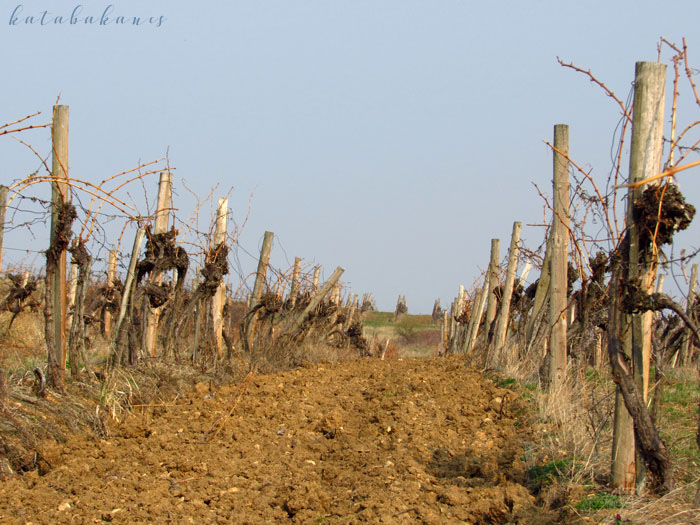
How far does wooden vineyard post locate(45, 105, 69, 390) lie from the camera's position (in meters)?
6.52

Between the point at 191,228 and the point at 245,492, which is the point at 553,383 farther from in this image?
the point at 191,228

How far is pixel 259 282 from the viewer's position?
1188 centimetres

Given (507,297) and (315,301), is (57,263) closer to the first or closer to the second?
(315,301)

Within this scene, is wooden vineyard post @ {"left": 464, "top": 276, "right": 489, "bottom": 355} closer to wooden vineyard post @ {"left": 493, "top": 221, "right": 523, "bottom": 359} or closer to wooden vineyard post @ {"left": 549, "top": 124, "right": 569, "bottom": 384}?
wooden vineyard post @ {"left": 493, "top": 221, "right": 523, "bottom": 359}

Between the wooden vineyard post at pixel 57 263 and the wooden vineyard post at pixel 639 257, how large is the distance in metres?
4.92

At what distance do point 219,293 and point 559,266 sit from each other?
5.00 metres

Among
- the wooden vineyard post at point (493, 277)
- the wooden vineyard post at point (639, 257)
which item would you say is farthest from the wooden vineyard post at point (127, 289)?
the wooden vineyard post at point (493, 277)

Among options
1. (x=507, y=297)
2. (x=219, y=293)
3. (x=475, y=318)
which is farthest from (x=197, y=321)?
(x=475, y=318)

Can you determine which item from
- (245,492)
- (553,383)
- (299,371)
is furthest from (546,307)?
(245,492)

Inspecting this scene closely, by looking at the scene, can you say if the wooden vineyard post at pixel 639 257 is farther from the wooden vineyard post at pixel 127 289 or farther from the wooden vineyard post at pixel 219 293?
the wooden vineyard post at pixel 219 293

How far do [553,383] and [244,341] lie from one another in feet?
18.6

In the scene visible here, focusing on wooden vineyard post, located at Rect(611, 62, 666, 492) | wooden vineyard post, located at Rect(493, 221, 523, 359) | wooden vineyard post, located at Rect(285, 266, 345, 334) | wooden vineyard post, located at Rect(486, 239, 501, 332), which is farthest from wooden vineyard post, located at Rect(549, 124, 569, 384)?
wooden vineyard post, located at Rect(486, 239, 501, 332)

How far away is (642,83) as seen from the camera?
4.46 metres

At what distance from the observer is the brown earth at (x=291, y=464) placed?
448 centimetres
